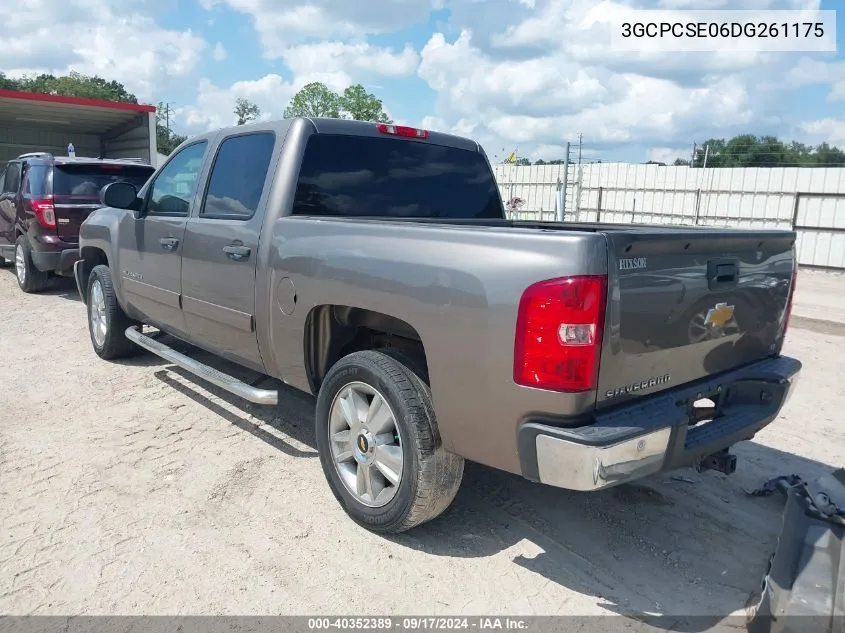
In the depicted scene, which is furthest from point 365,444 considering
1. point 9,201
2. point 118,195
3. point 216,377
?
point 9,201

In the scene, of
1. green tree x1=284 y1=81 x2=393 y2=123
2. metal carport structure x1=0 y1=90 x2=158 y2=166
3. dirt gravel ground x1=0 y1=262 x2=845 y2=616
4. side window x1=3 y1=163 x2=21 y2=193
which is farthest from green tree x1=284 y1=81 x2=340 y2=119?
dirt gravel ground x1=0 y1=262 x2=845 y2=616

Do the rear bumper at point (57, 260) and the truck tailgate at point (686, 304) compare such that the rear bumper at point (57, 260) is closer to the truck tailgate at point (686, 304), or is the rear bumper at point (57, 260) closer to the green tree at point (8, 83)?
the truck tailgate at point (686, 304)

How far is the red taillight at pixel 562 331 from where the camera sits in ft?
7.77

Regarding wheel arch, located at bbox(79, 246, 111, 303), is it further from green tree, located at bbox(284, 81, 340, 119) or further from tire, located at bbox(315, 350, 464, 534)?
green tree, located at bbox(284, 81, 340, 119)

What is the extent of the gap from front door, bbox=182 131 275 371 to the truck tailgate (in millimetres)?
2110

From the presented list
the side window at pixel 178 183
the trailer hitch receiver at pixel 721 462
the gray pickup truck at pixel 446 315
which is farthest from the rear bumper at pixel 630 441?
the side window at pixel 178 183

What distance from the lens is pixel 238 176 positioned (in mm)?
4113

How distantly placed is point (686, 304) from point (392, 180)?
2.06 meters

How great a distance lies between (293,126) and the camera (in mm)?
3803

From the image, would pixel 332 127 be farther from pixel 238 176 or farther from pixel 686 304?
pixel 686 304

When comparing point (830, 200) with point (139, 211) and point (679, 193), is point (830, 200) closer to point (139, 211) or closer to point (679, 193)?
point (679, 193)

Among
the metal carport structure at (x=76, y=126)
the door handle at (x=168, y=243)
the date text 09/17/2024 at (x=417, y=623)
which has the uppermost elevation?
the metal carport structure at (x=76, y=126)

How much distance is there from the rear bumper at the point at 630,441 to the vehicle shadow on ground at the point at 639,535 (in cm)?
58

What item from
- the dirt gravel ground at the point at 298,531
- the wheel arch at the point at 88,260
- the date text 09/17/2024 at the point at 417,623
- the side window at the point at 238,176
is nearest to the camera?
the date text 09/17/2024 at the point at 417,623
